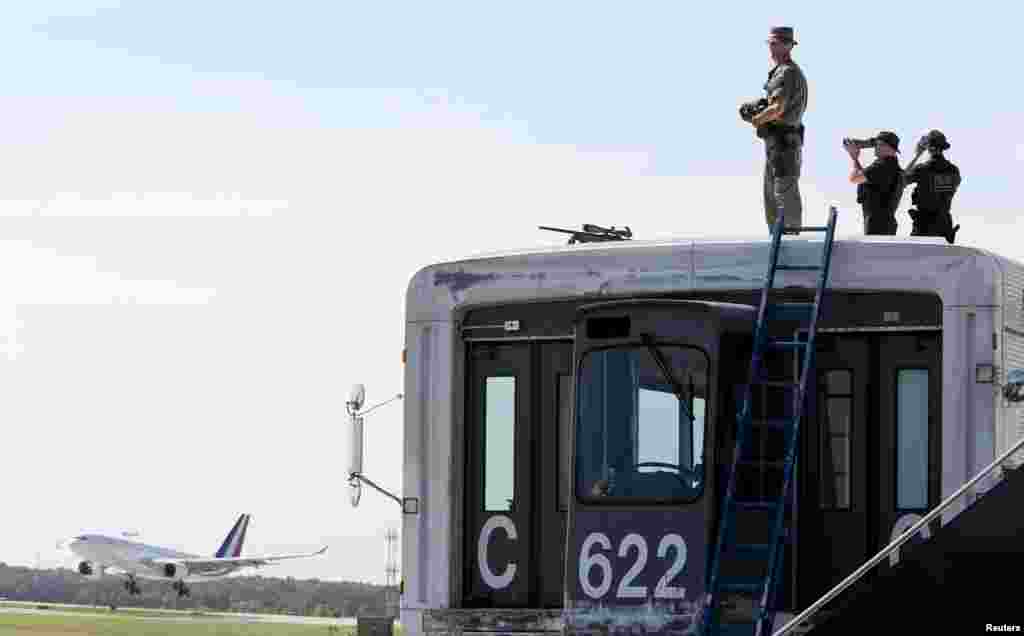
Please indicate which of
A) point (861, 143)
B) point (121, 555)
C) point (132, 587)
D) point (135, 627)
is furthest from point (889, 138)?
point (121, 555)

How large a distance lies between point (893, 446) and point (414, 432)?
2.58 meters

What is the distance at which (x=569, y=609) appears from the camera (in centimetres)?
887

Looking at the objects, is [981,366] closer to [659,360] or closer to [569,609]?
[659,360]

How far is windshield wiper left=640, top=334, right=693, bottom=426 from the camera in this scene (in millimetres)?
8812

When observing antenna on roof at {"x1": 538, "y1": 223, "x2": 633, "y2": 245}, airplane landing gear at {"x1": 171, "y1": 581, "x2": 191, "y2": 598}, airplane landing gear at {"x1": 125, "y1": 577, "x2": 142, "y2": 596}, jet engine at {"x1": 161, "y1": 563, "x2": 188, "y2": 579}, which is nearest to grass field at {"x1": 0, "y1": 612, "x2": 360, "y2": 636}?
airplane landing gear at {"x1": 125, "y1": 577, "x2": 142, "y2": 596}

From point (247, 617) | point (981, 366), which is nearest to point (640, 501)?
point (981, 366)

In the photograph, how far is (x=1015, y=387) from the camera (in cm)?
859

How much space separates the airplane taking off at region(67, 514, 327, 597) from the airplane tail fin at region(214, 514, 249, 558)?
3.53 feet

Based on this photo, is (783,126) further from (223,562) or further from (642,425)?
(223,562)

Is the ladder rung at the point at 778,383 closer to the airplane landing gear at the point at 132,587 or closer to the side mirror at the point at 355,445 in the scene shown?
the side mirror at the point at 355,445

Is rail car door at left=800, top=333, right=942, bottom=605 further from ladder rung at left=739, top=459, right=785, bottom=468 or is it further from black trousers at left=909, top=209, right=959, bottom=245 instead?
black trousers at left=909, top=209, right=959, bottom=245

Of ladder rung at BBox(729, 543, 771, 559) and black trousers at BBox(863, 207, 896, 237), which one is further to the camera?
black trousers at BBox(863, 207, 896, 237)

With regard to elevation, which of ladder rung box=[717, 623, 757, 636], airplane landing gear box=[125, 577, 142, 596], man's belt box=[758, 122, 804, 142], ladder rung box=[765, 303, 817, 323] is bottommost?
airplane landing gear box=[125, 577, 142, 596]

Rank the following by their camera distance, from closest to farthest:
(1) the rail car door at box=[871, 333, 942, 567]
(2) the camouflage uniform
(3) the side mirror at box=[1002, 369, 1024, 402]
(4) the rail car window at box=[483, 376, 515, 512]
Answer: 1. (3) the side mirror at box=[1002, 369, 1024, 402]
2. (1) the rail car door at box=[871, 333, 942, 567]
3. (4) the rail car window at box=[483, 376, 515, 512]
4. (2) the camouflage uniform
